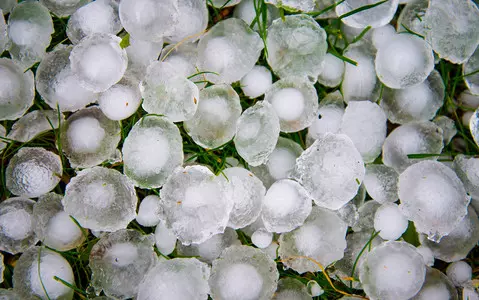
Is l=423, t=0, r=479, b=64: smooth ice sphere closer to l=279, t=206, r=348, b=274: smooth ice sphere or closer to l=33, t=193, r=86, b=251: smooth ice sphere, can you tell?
l=279, t=206, r=348, b=274: smooth ice sphere

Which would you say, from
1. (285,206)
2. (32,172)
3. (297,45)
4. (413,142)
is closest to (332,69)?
(297,45)

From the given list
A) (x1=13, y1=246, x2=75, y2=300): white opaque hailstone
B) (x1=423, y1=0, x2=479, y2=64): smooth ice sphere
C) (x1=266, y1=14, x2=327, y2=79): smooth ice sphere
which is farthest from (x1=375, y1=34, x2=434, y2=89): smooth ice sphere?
(x1=13, y1=246, x2=75, y2=300): white opaque hailstone

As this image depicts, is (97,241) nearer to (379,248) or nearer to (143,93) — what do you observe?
(143,93)

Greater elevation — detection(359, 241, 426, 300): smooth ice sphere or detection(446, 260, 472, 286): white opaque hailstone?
detection(359, 241, 426, 300): smooth ice sphere

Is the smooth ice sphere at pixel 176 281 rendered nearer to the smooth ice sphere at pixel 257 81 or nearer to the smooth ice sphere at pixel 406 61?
the smooth ice sphere at pixel 257 81

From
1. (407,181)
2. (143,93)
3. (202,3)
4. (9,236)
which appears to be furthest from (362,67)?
(9,236)
